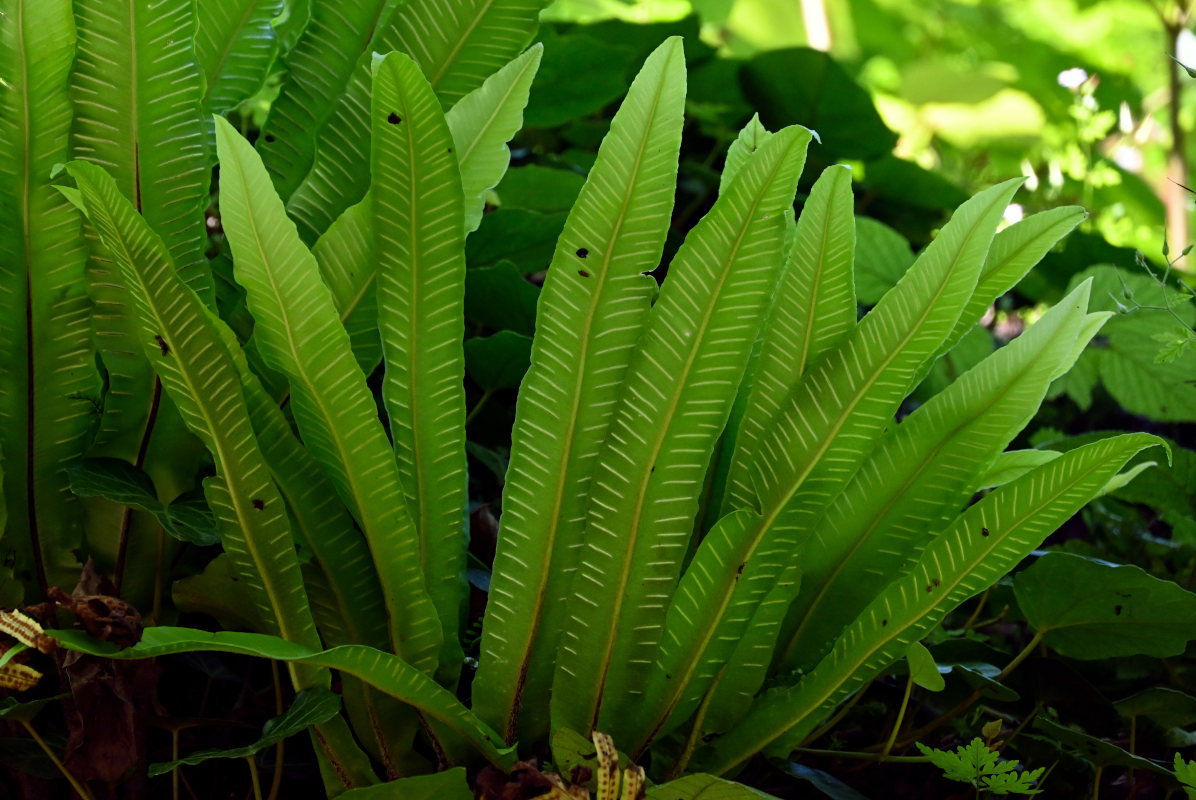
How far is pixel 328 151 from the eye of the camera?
2.11ft

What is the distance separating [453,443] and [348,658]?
0.48 ft

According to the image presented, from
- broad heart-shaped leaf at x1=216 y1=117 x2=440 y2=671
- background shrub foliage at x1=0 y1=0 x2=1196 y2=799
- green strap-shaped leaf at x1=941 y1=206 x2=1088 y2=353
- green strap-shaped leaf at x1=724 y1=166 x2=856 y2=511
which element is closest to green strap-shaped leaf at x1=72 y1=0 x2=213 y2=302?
background shrub foliage at x1=0 y1=0 x2=1196 y2=799

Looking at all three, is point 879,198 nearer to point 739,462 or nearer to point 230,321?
point 739,462

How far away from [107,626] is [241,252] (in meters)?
0.20

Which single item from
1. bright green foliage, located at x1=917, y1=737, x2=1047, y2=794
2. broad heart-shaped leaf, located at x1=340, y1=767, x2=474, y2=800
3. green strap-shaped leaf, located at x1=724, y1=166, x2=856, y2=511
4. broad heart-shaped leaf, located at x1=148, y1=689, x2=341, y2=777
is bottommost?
bright green foliage, located at x1=917, y1=737, x2=1047, y2=794

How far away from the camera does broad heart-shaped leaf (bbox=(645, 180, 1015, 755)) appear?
552 mm

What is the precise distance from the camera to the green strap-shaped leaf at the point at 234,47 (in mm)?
678

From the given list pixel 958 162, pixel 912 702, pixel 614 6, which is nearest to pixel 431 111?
pixel 912 702

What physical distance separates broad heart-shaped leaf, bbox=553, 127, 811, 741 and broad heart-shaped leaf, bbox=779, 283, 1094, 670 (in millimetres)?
125

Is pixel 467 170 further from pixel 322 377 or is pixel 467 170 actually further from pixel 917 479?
pixel 917 479

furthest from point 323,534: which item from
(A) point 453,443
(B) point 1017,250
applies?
(B) point 1017,250

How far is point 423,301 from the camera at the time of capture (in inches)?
21.5

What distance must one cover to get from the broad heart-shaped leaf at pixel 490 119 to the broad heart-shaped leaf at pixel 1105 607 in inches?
18.3

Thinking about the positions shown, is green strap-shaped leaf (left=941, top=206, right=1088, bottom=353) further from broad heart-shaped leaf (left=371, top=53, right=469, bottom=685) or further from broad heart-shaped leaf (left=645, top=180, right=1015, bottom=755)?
broad heart-shaped leaf (left=371, top=53, right=469, bottom=685)
